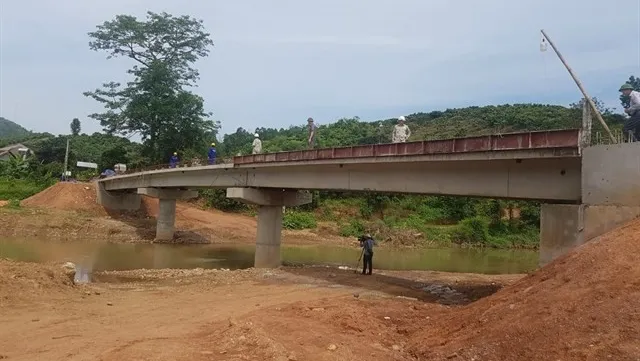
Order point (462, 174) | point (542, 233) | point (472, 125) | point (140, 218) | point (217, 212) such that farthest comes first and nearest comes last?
point (472, 125) < point (217, 212) < point (140, 218) < point (462, 174) < point (542, 233)

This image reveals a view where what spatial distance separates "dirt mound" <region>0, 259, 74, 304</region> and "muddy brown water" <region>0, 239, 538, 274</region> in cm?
759

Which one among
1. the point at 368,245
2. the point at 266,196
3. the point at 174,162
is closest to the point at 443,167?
the point at 368,245

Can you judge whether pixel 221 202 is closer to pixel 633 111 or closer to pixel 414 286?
pixel 414 286

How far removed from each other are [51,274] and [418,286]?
12.7 metres

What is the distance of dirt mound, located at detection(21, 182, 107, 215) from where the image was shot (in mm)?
46219

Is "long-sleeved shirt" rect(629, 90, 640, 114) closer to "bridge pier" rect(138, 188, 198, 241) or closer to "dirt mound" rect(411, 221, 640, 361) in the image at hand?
"dirt mound" rect(411, 221, 640, 361)

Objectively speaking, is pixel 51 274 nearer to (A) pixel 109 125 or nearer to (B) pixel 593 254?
(B) pixel 593 254

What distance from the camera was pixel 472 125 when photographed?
8531 centimetres

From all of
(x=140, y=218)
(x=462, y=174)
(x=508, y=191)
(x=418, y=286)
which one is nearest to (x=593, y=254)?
(x=508, y=191)

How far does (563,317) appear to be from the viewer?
7602mm

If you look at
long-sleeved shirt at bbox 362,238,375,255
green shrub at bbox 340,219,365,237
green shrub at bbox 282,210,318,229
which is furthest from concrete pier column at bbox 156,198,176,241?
long-sleeved shirt at bbox 362,238,375,255

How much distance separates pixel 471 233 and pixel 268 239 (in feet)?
91.7

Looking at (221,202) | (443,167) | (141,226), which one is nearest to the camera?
(443,167)

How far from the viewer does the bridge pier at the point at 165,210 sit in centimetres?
4106
